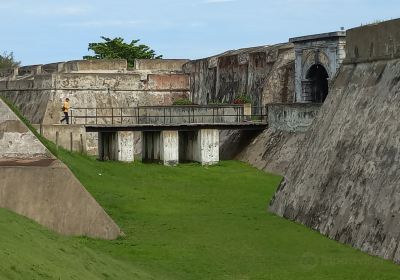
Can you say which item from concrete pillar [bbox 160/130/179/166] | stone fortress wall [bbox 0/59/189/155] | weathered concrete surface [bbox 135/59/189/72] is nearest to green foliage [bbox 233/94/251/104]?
concrete pillar [bbox 160/130/179/166]

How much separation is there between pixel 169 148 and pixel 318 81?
701 cm

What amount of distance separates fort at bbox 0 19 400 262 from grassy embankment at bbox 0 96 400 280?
25.8 inches

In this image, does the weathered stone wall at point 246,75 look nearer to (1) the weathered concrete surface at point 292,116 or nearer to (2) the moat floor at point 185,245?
(1) the weathered concrete surface at point 292,116

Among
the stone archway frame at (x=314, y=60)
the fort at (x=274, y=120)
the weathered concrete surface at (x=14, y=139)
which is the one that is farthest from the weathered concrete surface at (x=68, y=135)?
the weathered concrete surface at (x=14, y=139)

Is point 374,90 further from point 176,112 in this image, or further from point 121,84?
point 121,84

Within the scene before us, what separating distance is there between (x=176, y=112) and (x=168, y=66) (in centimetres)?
1328

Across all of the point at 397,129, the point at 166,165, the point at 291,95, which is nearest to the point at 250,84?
the point at 291,95

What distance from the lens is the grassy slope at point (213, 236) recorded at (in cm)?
1215

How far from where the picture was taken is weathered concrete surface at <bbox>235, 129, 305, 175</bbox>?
28.0 metres

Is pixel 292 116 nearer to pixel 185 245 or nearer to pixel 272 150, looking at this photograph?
pixel 272 150

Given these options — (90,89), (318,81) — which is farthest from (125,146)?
(90,89)

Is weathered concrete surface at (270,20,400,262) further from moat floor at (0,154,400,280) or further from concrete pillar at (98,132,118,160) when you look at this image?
concrete pillar at (98,132,118,160)

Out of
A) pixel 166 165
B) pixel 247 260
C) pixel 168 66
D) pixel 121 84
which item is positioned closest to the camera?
pixel 247 260

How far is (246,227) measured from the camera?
16219 millimetres
